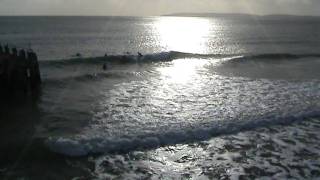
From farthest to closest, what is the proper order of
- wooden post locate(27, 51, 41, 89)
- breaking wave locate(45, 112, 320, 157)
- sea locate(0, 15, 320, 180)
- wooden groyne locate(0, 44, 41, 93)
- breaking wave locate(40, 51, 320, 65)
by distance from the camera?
1. breaking wave locate(40, 51, 320, 65)
2. wooden post locate(27, 51, 41, 89)
3. wooden groyne locate(0, 44, 41, 93)
4. breaking wave locate(45, 112, 320, 157)
5. sea locate(0, 15, 320, 180)

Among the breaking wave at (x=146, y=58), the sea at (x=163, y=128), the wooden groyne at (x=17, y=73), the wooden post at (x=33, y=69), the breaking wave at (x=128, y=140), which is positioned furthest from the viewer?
the breaking wave at (x=146, y=58)

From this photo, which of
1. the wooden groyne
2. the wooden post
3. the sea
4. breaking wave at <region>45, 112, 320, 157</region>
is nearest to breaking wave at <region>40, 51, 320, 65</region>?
the sea

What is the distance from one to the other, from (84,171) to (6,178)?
2.11 meters

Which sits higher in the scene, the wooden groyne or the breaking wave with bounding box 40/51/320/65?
the wooden groyne

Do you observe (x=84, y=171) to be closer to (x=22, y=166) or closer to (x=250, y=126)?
(x=22, y=166)

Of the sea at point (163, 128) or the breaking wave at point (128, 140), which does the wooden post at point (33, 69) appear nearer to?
the sea at point (163, 128)

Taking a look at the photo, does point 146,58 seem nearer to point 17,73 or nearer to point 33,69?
point 33,69

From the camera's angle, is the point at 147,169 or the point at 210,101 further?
the point at 210,101

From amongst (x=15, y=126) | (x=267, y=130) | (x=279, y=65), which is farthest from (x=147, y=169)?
(x=279, y=65)

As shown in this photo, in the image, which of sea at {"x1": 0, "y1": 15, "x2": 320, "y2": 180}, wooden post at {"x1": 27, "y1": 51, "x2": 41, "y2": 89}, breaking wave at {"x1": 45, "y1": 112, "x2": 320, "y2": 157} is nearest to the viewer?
sea at {"x1": 0, "y1": 15, "x2": 320, "y2": 180}

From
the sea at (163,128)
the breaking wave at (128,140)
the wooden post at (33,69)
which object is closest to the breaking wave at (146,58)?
the sea at (163,128)

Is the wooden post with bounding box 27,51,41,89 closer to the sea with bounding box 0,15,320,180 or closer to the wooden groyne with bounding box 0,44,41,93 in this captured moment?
the wooden groyne with bounding box 0,44,41,93

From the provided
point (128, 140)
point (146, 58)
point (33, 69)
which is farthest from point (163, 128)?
point (146, 58)

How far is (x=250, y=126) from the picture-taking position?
1570cm
